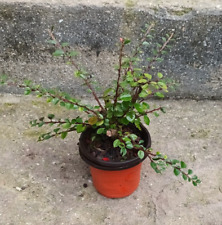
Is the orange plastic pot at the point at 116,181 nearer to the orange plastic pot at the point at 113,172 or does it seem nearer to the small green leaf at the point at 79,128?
the orange plastic pot at the point at 113,172

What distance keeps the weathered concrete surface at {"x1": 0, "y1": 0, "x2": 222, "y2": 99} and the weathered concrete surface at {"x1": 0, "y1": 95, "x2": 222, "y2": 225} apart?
0.84 ft

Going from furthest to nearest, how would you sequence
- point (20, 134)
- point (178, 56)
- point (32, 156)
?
point (178, 56)
point (20, 134)
point (32, 156)

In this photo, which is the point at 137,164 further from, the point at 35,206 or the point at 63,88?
the point at 63,88

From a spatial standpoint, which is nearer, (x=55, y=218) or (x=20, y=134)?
(x=55, y=218)

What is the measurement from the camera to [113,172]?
1479 mm

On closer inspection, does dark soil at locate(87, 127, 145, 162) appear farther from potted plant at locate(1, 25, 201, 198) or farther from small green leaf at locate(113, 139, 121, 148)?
small green leaf at locate(113, 139, 121, 148)

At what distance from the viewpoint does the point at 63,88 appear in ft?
7.12

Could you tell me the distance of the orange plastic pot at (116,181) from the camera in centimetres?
150

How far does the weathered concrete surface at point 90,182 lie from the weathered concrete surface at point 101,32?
0.26 meters

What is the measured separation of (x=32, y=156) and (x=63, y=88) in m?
0.55

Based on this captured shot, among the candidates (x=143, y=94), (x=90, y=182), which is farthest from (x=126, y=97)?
(x=90, y=182)

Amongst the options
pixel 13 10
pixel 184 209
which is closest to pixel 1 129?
pixel 13 10

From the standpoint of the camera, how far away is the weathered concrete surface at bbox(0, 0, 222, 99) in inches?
77.0

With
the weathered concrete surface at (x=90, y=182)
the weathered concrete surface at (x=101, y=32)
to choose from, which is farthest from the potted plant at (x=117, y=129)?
the weathered concrete surface at (x=101, y=32)
